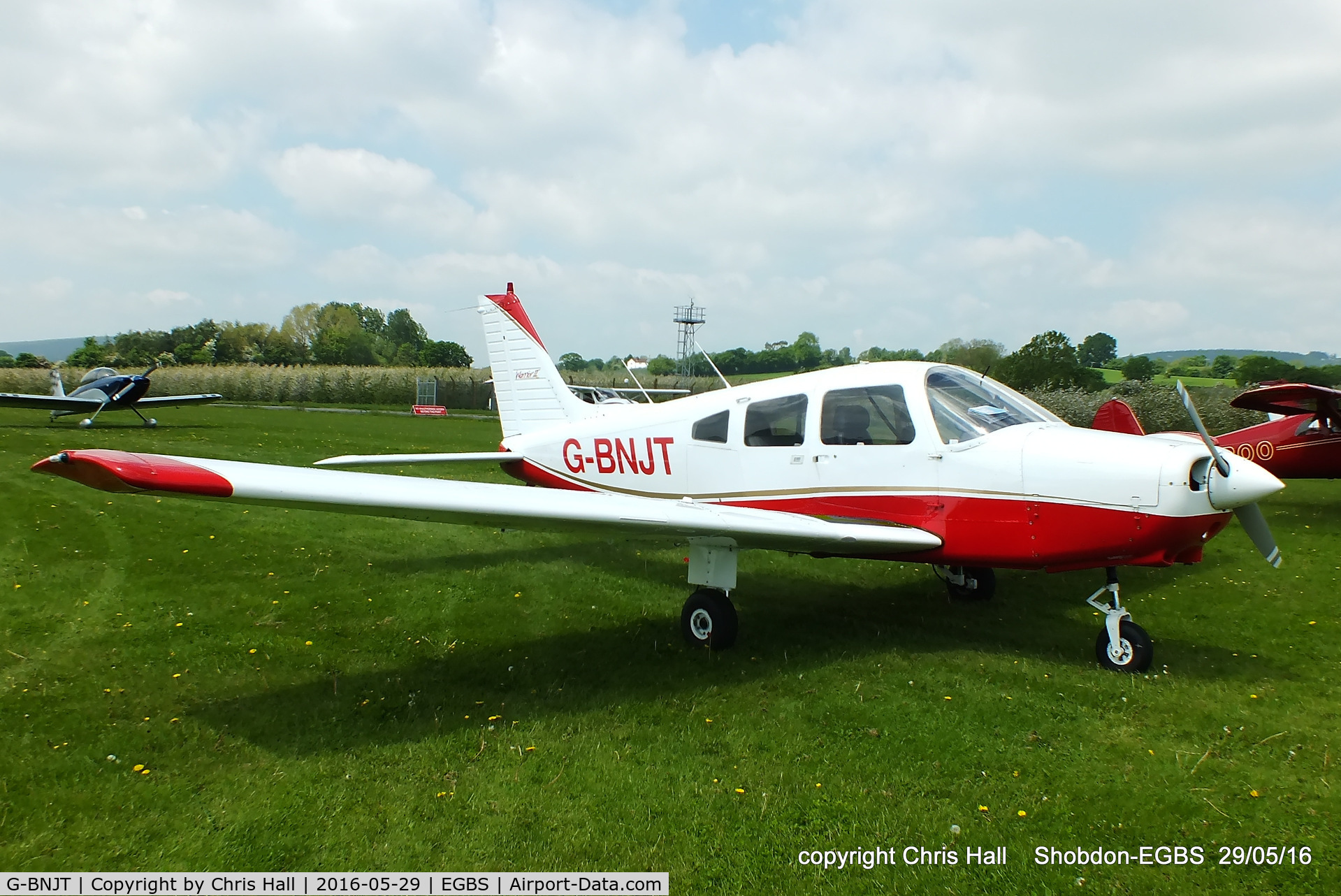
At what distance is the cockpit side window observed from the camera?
5.69 m

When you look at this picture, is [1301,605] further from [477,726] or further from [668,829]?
[477,726]

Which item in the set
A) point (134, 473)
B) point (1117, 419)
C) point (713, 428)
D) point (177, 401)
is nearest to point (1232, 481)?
point (1117, 419)

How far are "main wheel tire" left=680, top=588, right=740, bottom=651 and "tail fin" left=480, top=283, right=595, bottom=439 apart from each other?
143 inches

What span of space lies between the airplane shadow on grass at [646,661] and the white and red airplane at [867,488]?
0.44 meters

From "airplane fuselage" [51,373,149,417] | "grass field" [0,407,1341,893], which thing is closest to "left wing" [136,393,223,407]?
"airplane fuselage" [51,373,149,417]

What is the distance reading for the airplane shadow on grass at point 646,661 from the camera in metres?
4.47

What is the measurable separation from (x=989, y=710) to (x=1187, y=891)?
5.41 feet

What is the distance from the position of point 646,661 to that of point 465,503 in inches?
82.8

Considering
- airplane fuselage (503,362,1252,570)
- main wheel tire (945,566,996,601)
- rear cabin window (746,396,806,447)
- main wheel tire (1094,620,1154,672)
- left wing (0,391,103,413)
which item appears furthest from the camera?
left wing (0,391,103,413)

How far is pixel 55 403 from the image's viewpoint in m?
24.3

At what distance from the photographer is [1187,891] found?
302cm

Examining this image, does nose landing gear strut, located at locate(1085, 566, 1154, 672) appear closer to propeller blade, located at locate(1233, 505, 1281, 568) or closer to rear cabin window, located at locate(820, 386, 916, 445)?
propeller blade, located at locate(1233, 505, 1281, 568)

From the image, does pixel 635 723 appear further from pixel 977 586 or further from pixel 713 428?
pixel 977 586
